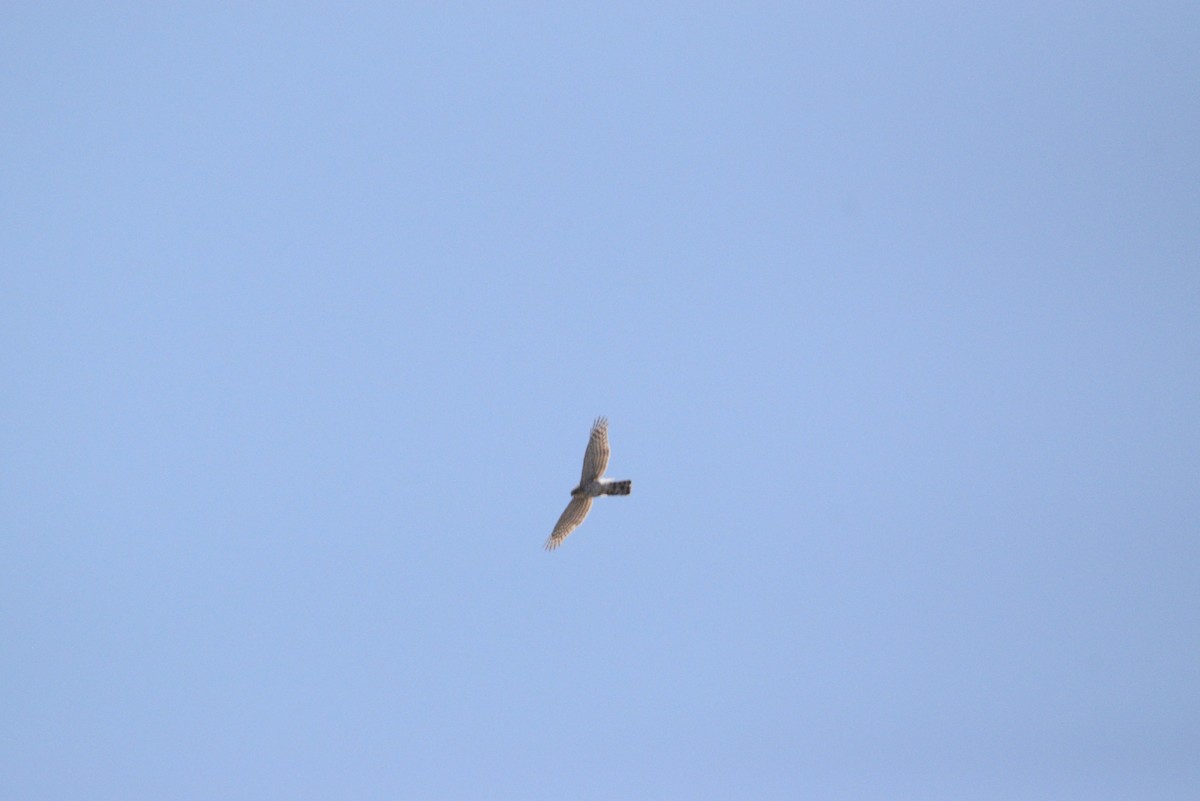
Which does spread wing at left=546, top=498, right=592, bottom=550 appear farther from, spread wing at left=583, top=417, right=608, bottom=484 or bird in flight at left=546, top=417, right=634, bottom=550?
spread wing at left=583, top=417, right=608, bottom=484

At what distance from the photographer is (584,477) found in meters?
42.2

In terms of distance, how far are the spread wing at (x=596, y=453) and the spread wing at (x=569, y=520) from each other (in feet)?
3.57

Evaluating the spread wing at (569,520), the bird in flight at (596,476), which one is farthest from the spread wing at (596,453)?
the spread wing at (569,520)

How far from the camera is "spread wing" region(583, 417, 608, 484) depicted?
136 feet

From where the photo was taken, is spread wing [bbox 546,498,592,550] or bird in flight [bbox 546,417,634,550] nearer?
bird in flight [bbox 546,417,634,550]

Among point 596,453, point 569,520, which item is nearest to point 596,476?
point 596,453

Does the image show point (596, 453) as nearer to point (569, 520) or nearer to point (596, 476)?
point (596, 476)

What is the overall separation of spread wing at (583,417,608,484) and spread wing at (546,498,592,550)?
3.57 ft

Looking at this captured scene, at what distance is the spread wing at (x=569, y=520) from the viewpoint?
4297 centimetres

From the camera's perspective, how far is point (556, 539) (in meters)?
44.2

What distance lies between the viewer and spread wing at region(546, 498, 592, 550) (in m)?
43.0

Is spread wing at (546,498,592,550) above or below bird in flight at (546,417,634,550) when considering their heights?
below

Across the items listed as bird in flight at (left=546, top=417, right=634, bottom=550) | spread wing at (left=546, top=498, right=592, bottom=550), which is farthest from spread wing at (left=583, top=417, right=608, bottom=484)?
spread wing at (left=546, top=498, right=592, bottom=550)

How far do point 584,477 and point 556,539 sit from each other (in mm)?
3113
